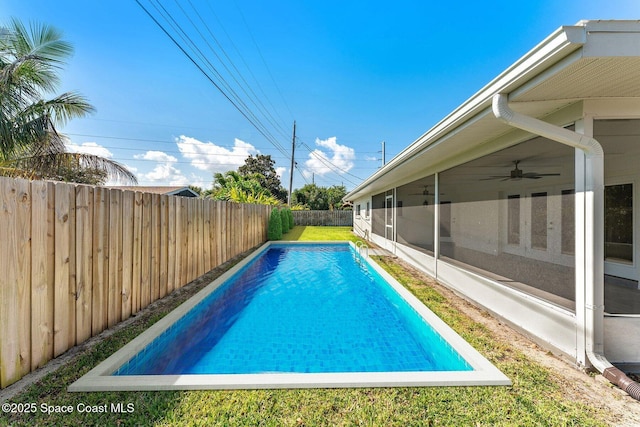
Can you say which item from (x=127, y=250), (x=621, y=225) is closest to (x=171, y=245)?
(x=127, y=250)

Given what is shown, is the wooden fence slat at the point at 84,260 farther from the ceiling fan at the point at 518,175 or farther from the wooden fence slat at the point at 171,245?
the ceiling fan at the point at 518,175

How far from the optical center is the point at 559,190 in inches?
120

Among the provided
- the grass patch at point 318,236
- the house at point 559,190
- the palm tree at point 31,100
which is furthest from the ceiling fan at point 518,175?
the palm tree at point 31,100

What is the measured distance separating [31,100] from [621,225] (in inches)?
477

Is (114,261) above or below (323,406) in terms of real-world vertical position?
above

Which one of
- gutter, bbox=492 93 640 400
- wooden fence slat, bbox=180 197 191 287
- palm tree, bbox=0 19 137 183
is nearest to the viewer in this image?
gutter, bbox=492 93 640 400

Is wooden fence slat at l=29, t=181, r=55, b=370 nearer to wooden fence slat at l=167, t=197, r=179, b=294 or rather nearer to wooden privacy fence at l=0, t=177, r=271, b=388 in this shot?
wooden privacy fence at l=0, t=177, r=271, b=388

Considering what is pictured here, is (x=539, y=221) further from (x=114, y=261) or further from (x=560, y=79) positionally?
(x=114, y=261)

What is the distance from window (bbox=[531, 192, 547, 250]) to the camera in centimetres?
331

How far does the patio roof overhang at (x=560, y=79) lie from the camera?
→ 6.09ft

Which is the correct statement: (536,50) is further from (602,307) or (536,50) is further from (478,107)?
(602,307)

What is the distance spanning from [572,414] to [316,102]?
17643 mm

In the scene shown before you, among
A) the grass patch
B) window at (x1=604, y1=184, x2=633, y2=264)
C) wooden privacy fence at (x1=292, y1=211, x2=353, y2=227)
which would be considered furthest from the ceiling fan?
wooden privacy fence at (x1=292, y1=211, x2=353, y2=227)

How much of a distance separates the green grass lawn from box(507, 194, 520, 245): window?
197 centimetres
